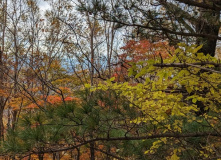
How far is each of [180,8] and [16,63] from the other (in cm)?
562

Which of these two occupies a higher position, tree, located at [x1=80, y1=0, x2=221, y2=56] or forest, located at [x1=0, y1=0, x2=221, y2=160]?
tree, located at [x1=80, y1=0, x2=221, y2=56]

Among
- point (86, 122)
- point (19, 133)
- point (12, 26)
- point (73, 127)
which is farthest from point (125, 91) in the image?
point (12, 26)

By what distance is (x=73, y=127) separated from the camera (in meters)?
1.50

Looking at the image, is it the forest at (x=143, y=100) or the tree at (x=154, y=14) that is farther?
the tree at (x=154, y=14)

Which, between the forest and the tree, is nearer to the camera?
the forest

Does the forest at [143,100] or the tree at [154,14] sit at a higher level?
the tree at [154,14]

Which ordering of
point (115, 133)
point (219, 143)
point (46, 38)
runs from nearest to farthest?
point (115, 133) → point (219, 143) → point (46, 38)

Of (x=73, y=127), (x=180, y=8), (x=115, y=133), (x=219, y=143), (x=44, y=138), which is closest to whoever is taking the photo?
(x=44, y=138)

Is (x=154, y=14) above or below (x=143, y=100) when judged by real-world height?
above

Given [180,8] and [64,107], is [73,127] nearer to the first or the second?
[64,107]

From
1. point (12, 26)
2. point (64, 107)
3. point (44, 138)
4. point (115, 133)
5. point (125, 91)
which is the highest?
point (12, 26)

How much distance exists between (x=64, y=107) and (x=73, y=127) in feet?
0.58

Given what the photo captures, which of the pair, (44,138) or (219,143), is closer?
(44,138)

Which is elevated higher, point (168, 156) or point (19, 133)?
point (19, 133)
